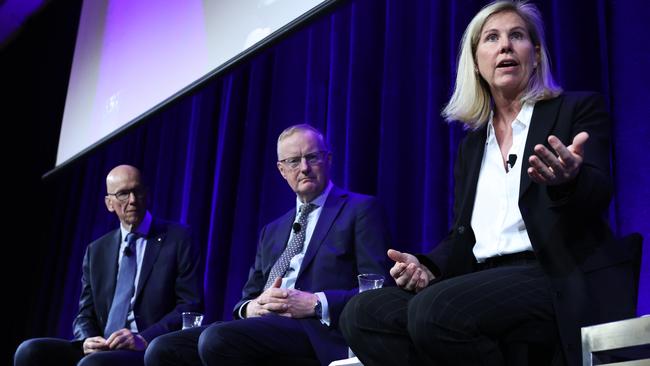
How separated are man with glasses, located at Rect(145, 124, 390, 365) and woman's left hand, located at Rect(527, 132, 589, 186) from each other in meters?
1.02

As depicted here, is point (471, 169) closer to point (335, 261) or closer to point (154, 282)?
point (335, 261)

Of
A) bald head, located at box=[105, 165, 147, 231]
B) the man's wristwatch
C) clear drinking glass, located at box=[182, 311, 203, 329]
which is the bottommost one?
clear drinking glass, located at box=[182, 311, 203, 329]

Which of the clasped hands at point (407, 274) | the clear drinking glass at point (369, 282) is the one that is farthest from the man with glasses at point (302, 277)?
the clasped hands at point (407, 274)

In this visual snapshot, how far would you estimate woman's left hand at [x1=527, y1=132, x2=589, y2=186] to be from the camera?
4.56ft

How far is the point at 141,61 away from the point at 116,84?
31 centimetres

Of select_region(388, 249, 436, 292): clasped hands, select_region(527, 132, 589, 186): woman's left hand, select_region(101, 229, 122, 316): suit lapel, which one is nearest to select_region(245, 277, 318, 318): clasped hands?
select_region(388, 249, 436, 292): clasped hands

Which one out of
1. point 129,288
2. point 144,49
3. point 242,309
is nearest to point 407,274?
point 242,309

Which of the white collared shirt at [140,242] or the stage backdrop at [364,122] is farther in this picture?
the white collared shirt at [140,242]

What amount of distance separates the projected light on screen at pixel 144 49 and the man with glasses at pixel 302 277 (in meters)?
0.77

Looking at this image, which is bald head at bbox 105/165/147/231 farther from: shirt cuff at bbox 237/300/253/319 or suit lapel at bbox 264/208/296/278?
shirt cuff at bbox 237/300/253/319

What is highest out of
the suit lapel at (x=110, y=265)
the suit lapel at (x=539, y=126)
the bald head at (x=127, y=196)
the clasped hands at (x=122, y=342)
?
the bald head at (x=127, y=196)

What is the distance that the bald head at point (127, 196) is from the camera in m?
3.45

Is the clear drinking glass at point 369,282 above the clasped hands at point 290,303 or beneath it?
above

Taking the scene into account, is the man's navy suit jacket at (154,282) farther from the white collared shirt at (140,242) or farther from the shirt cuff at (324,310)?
the shirt cuff at (324,310)
